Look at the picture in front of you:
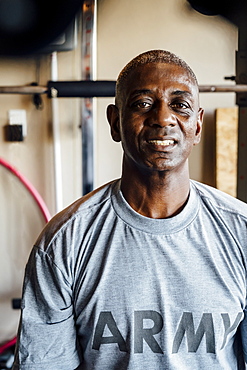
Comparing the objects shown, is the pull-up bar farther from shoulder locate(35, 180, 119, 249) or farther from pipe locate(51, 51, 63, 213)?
shoulder locate(35, 180, 119, 249)

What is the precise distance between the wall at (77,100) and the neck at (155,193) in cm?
130

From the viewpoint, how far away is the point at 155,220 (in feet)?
3.41

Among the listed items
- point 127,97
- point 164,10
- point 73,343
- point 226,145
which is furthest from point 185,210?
point 164,10

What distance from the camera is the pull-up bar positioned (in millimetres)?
1960

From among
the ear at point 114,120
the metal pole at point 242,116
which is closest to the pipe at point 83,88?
the metal pole at point 242,116

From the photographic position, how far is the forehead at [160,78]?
1.01 m

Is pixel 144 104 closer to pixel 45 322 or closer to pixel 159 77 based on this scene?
pixel 159 77

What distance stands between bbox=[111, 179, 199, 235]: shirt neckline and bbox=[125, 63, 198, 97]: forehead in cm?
26

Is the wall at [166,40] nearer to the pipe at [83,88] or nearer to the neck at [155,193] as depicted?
the pipe at [83,88]

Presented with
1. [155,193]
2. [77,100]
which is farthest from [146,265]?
[77,100]

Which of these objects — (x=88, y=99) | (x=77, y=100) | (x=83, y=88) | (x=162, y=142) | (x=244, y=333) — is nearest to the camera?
(x=162, y=142)

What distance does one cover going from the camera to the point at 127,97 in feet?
3.43

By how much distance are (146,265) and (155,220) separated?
0.34 ft

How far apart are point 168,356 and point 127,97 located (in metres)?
0.59
